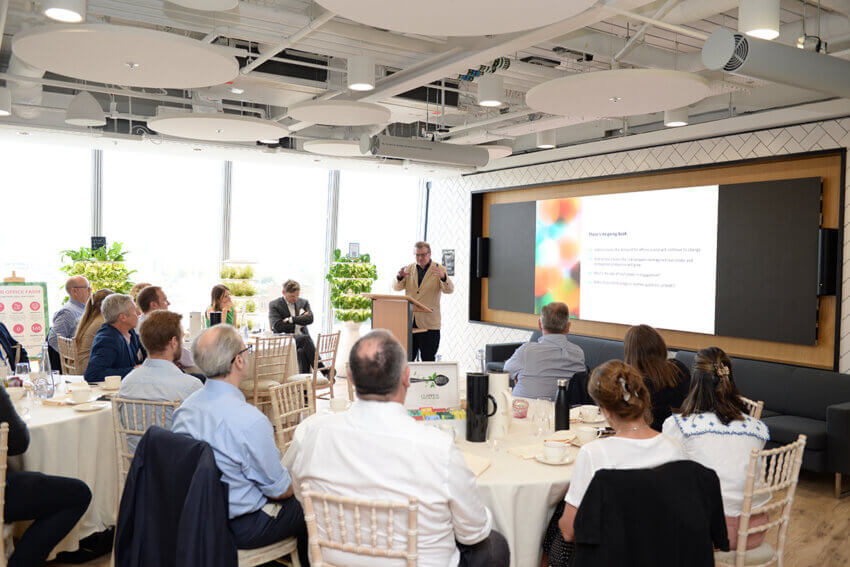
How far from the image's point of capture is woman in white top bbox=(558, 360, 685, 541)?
232 cm

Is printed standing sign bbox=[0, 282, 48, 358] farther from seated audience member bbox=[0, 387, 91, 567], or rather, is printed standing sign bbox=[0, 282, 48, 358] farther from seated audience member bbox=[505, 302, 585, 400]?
seated audience member bbox=[505, 302, 585, 400]

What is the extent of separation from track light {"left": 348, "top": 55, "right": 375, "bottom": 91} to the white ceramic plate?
2.80 metres

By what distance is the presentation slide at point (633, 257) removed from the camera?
7.11 meters

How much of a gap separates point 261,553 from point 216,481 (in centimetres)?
54

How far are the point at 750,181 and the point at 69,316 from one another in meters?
6.77

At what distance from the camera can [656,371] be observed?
3.63 metres

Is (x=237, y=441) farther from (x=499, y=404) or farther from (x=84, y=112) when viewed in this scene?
(x=84, y=112)

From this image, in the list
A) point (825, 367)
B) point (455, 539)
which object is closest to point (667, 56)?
point (825, 367)

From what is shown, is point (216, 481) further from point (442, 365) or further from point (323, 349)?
point (323, 349)

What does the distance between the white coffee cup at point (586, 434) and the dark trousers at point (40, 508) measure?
2.46 meters

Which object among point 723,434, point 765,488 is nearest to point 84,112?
point 723,434

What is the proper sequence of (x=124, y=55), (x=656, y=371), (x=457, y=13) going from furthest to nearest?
1. (x=124, y=55)
2. (x=656, y=371)
3. (x=457, y=13)

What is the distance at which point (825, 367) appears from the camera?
239 inches

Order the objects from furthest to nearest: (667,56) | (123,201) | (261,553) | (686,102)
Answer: (123,201)
(667,56)
(686,102)
(261,553)
